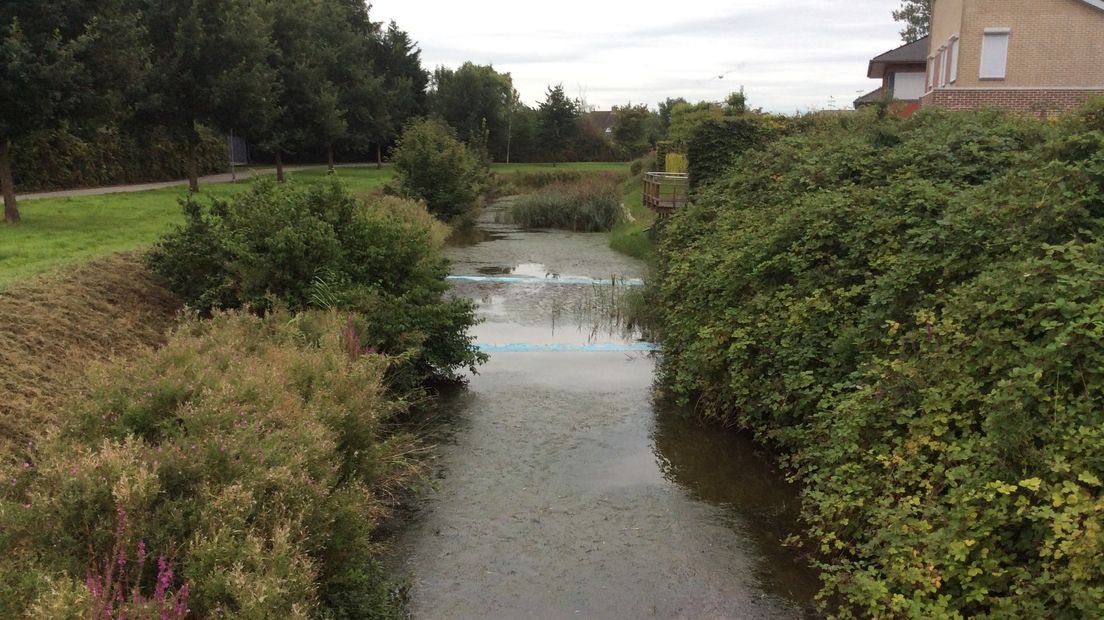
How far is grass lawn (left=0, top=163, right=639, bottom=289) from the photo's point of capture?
9555mm

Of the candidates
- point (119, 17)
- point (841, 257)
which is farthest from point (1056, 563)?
point (119, 17)

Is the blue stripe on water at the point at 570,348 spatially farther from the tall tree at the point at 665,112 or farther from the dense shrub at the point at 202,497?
the tall tree at the point at 665,112

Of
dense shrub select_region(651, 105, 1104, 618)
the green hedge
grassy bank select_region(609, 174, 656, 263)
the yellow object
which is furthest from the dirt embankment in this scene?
the yellow object

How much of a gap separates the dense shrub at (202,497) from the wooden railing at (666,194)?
14.8m

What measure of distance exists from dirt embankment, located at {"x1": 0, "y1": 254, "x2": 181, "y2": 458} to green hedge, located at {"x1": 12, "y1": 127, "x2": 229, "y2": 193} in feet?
33.1

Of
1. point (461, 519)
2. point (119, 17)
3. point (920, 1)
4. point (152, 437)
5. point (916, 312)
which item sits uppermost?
point (920, 1)

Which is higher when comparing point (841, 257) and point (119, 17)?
point (119, 17)

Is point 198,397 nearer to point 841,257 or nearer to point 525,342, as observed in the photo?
point 841,257

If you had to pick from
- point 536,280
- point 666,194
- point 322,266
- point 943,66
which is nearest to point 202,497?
point 322,266

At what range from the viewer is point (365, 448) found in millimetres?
6160

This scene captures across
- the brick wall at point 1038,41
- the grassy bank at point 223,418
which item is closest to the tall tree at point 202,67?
the grassy bank at point 223,418

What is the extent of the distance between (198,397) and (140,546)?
158cm

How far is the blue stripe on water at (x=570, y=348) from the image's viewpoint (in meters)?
12.5

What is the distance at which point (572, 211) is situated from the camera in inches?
1220
